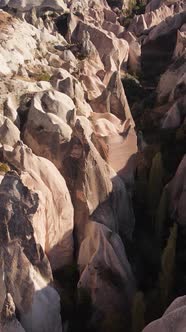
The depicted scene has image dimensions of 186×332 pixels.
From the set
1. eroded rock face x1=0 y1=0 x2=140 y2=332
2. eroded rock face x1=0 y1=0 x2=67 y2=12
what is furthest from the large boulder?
eroded rock face x1=0 y1=0 x2=67 y2=12

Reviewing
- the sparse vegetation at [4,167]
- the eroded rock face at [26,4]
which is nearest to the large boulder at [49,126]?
the sparse vegetation at [4,167]

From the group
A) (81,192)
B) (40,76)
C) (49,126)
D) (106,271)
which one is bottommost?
(106,271)

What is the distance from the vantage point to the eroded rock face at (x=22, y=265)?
10336 mm

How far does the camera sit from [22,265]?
1046 cm

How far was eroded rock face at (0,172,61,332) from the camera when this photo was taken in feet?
33.9

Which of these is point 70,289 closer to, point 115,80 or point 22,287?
point 22,287

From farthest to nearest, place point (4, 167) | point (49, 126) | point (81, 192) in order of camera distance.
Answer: point (49, 126), point (81, 192), point (4, 167)

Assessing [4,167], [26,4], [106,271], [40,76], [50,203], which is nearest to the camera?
[106,271]

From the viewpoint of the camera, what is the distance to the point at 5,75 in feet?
69.2

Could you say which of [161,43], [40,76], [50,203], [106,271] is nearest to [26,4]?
[161,43]

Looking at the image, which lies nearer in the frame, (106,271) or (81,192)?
(106,271)

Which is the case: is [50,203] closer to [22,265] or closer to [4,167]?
[4,167]

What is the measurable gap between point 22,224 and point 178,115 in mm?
13214

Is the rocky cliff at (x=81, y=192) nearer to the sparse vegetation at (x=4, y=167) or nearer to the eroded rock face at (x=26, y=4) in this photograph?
the sparse vegetation at (x=4, y=167)
